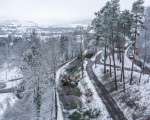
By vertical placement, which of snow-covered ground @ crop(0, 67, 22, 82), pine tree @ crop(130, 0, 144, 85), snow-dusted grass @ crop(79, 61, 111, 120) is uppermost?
pine tree @ crop(130, 0, 144, 85)

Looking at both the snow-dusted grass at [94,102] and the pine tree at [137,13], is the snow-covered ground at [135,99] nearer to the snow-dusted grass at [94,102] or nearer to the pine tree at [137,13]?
the snow-dusted grass at [94,102]

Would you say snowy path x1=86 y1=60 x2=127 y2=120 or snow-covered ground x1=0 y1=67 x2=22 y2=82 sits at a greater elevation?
snowy path x1=86 y1=60 x2=127 y2=120

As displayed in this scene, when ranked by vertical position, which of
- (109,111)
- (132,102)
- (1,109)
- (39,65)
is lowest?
(1,109)

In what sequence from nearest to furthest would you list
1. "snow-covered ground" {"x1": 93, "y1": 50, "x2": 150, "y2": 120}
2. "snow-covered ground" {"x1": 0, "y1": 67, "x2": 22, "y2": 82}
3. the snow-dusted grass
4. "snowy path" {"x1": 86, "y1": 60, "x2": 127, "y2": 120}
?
"snow-covered ground" {"x1": 93, "y1": 50, "x2": 150, "y2": 120}
"snowy path" {"x1": 86, "y1": 60, "x2": 127, "y2": 120}
the snow-dusted grass
"snow-covered ground" {"x1": 0, "y1": 67, "x2": 22, "y2": 82}

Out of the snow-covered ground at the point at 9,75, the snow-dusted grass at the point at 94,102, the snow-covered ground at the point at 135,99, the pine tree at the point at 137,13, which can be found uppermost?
the pine tree at the point at 137,13

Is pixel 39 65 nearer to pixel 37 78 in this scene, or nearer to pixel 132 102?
pixel 37 78

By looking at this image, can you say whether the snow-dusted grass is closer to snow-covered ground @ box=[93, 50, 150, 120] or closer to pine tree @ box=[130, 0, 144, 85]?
snow-covered ground @ box=[93, 50, 150, 120]

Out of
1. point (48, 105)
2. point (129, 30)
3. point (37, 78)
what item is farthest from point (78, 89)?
point (129, 30)

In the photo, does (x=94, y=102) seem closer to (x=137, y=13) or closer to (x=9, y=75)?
(x=137, y=13)

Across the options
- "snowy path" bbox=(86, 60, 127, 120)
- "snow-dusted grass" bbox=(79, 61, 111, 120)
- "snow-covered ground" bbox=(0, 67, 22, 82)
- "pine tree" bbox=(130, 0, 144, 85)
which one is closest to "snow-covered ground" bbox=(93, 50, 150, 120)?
"snowy path" bbox=(86, 60, 127, 120)

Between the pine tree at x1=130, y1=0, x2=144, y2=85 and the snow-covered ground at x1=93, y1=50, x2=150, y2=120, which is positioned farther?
the pine tree at x1=130, y1=0, x2=144, y2=85

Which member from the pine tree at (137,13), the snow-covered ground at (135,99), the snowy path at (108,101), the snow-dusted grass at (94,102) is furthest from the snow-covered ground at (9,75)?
the pine tree at (137,13)
